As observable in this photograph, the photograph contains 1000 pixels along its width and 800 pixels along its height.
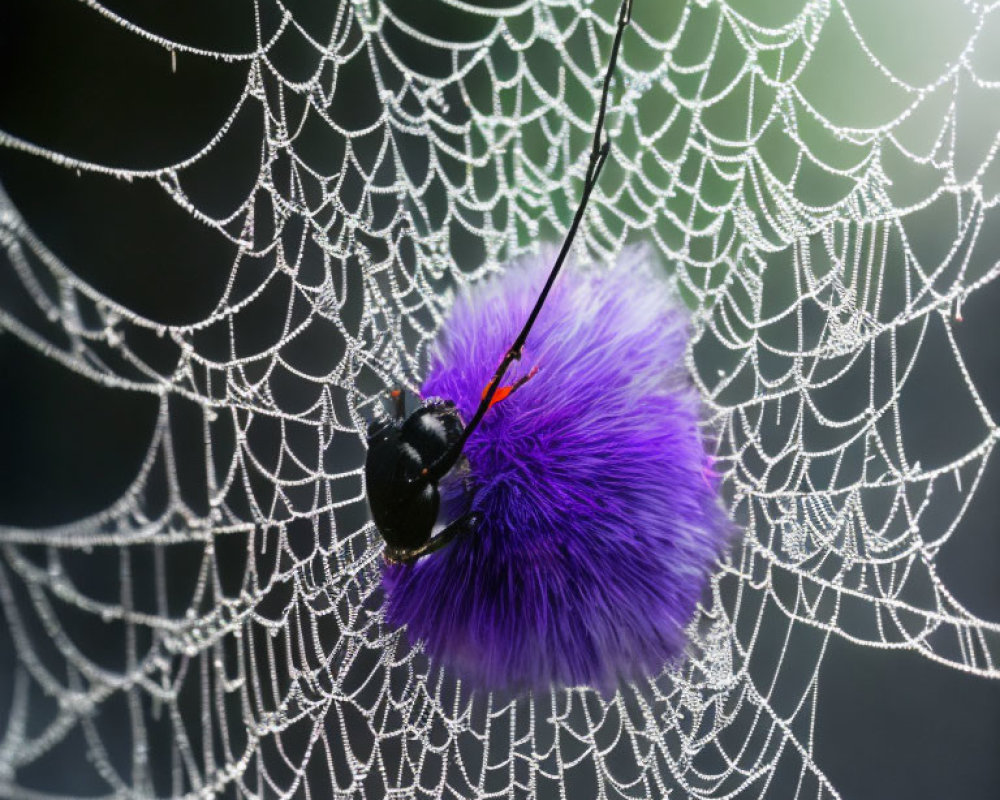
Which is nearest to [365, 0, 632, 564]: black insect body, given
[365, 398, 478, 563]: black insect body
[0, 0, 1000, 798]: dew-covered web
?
[365, 398, 478, 563]: black insect body

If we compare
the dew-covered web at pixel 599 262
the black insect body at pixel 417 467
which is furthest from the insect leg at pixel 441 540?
the dew-covered web at pixel 599 262

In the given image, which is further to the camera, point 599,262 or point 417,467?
point 599,262

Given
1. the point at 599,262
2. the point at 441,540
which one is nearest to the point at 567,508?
the point at 441,540

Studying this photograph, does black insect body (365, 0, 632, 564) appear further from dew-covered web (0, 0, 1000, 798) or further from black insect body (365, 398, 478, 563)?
dew-covered web (0, 0, 1000, 798)

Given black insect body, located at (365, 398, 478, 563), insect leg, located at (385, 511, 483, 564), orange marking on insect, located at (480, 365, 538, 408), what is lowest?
insect leg, located at (385, 511, 483, 564)

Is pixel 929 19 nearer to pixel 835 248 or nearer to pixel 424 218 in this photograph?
pixel 835 248

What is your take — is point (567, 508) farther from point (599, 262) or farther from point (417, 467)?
point (599, 262)
